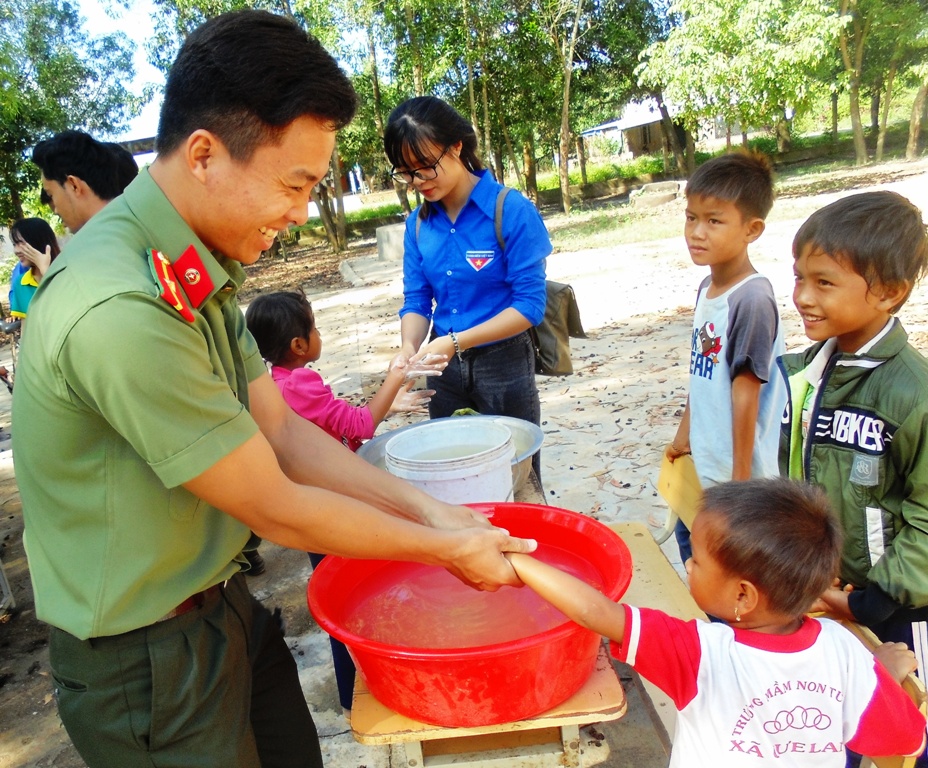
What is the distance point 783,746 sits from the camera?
1404 mm

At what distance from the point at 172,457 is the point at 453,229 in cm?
186

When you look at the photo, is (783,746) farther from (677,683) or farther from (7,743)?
(7,743)

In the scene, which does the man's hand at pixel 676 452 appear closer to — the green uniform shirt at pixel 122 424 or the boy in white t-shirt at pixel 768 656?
the boy in white t-shirt at pixel 768 656

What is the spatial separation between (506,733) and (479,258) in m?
1.73

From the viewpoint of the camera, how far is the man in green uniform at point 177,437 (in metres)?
1.16

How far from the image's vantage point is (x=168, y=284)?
47.7 inches

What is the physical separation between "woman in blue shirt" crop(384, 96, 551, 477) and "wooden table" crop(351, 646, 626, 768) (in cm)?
139

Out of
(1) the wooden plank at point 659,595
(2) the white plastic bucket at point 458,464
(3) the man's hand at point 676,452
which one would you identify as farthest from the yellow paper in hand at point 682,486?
(2) the white plastic bucket at point 458,464

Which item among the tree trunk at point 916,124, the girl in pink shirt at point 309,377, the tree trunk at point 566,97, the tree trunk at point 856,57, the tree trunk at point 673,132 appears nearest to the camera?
the girl in pink shirt at point 309,377

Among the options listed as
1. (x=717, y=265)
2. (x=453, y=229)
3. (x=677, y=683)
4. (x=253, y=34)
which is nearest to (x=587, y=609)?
(x=677, y=683)

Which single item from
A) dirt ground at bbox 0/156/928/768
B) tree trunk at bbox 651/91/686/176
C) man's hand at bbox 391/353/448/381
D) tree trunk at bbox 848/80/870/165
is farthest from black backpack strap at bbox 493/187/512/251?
tree trunk at bbox 651/91/686/176

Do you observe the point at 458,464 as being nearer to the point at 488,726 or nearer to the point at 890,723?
the point at 488,726

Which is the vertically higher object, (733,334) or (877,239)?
(877,239)

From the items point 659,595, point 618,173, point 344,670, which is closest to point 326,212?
point 618,173
